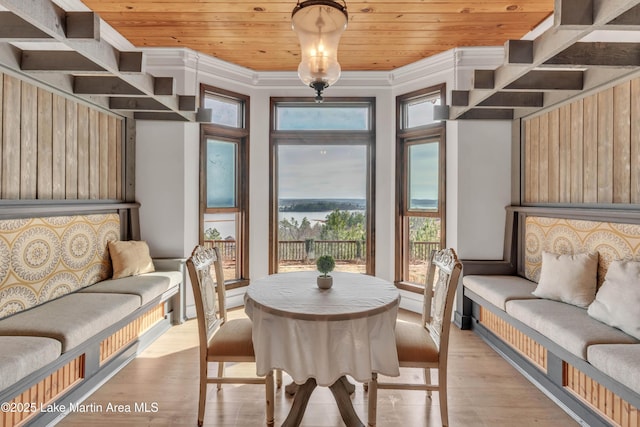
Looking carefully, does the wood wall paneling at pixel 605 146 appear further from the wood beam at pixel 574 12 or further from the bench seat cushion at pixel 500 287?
the wood beam at pixel 574 12

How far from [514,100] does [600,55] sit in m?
1.01

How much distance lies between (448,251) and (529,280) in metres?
1.74

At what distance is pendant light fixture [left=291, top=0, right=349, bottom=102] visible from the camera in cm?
194

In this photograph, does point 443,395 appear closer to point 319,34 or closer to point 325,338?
point 325,338

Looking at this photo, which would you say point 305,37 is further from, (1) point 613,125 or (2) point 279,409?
(1) point 613,125

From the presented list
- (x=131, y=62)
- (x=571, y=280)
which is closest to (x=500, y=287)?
(x=571, y=280)

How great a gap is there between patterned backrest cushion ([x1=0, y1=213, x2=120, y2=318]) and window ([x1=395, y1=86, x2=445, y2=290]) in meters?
3.30

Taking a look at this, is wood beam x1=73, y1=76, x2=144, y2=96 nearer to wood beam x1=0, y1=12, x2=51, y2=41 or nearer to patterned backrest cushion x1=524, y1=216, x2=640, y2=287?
wood beam x1=0, y1=12, x2=51, y2=41

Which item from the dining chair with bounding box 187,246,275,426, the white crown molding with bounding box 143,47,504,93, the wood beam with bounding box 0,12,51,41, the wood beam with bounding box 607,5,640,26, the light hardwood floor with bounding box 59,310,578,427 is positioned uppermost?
the white crown molding with bounding box 143,47,504,93

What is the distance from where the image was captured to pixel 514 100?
10.7 ft

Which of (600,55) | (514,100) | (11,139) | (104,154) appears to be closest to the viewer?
(600,55)

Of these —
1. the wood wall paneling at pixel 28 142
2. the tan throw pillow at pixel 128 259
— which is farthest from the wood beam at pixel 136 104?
the tan throw pillow at pixel 128 259

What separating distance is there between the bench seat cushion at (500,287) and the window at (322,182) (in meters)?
1.34

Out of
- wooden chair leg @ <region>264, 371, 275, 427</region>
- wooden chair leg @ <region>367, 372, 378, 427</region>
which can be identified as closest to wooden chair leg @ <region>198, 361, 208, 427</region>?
wooden chair leg @ <region>264, 371, 275, 427</region>
